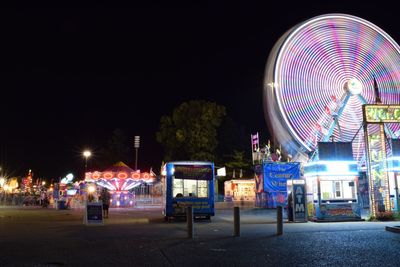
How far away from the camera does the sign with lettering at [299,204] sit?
17484 mm

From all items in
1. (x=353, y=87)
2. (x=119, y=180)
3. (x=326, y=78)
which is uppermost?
(x=326, y=78)

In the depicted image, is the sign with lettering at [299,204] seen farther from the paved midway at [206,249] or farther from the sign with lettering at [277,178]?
the sign with lettering at [277,178]

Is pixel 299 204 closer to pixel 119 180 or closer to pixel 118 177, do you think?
pixel 118 177

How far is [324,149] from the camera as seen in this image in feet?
61.4

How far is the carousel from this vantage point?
119ft

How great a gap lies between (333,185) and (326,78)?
24.8 ft

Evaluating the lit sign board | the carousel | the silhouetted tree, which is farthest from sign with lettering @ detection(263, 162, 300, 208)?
the silhouetted tree

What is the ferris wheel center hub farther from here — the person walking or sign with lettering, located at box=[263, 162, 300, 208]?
the person walking

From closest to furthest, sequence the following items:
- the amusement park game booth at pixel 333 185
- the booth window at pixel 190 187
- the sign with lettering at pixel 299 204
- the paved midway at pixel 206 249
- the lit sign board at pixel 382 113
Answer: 1. the paved midway at pixel 206 249
2. the sign with lettering at pixel 299 204
3. the amusement park game booth at pixel 333 185
4. the lit sign board at pixel 382 113
5. the booth window at pixel 190 187

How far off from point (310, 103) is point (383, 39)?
590cm

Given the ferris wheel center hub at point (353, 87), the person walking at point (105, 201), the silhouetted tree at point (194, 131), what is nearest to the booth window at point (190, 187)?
the person walking at point (105, 201)

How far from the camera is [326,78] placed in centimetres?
2398

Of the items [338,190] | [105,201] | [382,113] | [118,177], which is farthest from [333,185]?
[118,177]

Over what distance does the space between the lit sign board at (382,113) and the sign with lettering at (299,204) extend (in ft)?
14.0
